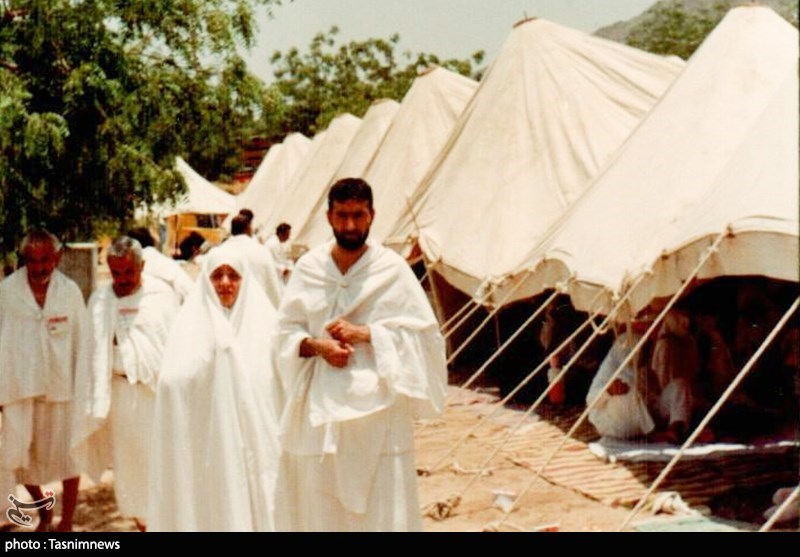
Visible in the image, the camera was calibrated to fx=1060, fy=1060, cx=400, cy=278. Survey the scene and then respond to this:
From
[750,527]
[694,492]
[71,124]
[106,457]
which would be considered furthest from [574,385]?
[71,124]

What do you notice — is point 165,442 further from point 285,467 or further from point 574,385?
point 574,385

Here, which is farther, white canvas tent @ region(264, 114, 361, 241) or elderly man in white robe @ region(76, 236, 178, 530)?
white canvas tent @ region(264, 114, 361, 241)

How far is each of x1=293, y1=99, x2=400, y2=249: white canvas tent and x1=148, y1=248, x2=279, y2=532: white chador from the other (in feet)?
43.7

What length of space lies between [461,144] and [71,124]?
678cm

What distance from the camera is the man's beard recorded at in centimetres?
414

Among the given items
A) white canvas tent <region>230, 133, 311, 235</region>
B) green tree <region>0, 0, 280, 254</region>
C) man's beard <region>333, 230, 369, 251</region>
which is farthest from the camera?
white canvas tent <region>230, 133, 311, 235</region>

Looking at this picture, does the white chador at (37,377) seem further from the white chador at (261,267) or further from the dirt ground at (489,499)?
the white chador at (261,267)

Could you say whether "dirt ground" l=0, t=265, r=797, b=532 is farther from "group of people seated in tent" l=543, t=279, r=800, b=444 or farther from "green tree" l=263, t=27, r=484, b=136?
"green tree" l=263, t=27, r=484, b=136

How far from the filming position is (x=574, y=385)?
31.4 feet

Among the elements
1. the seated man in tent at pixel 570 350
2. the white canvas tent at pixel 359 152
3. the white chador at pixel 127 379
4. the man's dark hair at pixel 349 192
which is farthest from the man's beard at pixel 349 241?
the white canvas tent at pixel 359 152

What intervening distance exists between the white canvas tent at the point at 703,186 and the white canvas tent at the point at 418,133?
6.01 meters

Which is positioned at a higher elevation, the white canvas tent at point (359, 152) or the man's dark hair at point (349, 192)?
the man's dark hair at point (349, 192)

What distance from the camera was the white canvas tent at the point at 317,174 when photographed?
22.2m

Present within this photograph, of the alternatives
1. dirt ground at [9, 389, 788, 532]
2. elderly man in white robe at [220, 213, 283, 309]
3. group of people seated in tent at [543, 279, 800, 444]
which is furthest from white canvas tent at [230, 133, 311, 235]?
elderly man in white robe at [220, 213, 283, 309]
